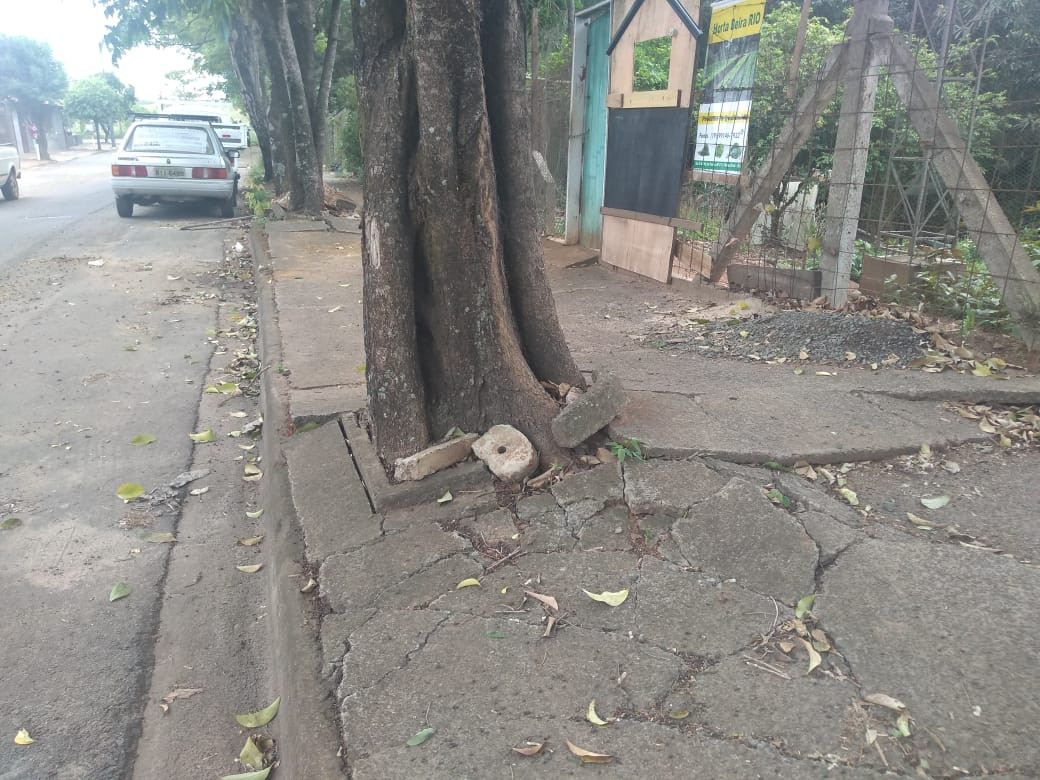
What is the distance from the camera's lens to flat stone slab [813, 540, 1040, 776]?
187 cm

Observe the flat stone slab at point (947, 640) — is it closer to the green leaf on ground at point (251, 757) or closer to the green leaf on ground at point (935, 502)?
the green leaf on ground at point (935, 502)

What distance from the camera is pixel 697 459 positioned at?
10.8 feet

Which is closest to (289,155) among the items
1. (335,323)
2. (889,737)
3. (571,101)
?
(571,101)

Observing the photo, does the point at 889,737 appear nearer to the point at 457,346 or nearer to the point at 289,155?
the point at 457,346

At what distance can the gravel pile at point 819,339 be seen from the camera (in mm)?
4680

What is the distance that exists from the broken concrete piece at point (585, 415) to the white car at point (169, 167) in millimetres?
12253

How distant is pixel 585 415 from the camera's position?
3297 millimetres

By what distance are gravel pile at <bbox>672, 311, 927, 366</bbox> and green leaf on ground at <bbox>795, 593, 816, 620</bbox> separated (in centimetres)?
257

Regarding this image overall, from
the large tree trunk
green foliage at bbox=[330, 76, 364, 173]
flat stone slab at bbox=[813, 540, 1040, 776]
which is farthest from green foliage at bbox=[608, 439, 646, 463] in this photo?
green foliage at bbox=[330, 76, 364, 173]

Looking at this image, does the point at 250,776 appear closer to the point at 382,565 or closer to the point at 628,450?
the point at 382,565

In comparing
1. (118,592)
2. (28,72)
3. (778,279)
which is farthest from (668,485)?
(28,72)

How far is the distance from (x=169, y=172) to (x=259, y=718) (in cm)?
1287

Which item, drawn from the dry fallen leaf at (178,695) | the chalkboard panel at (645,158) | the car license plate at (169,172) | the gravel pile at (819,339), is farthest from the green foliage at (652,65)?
the car license plate at (169,172)

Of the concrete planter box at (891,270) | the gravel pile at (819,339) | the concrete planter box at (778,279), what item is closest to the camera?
the gravel pile at (819,339)
